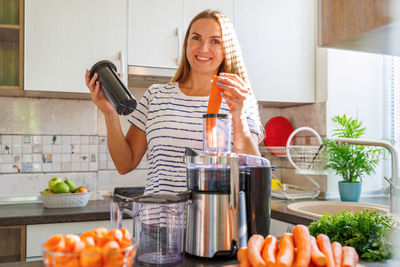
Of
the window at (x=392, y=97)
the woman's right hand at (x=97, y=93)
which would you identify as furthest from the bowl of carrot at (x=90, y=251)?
the window at (x=392, y=97)

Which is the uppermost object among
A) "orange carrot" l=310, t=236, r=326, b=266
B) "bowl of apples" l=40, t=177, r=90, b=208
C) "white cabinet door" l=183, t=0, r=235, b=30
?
"white cabinet door" l=183, t=0, r=235, b=30

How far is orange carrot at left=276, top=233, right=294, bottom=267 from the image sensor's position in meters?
0.73

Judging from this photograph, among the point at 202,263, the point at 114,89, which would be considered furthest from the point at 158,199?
the point at 114,89

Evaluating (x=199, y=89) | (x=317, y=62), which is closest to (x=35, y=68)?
(x=199, y=89)

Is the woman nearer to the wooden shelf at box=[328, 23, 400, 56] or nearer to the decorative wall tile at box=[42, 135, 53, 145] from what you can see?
the wooden shelf at box=[328, 23, 400, 56]

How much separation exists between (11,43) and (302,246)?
6.26 ft

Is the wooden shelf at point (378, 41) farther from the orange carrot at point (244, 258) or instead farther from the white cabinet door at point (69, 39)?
the white cabinet door at point (69, 39)

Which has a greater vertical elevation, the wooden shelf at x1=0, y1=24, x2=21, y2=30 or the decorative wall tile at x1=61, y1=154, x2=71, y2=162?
the wooden shelf at x1=0, y1=24, x2=21, y2=30

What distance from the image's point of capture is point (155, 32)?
2186 mm

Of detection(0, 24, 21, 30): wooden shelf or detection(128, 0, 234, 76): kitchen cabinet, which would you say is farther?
detection(128, 0, 234, 76): kitchen cabinet

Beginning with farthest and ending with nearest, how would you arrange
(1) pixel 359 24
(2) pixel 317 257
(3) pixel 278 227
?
(3) pixel 278 227, (2) pixel 317 257, (1) pixel 359 24

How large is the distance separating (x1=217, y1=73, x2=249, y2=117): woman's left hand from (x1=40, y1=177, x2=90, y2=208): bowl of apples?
1166 mm

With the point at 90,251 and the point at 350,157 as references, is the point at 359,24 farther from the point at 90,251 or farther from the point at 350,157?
the point at 350,157

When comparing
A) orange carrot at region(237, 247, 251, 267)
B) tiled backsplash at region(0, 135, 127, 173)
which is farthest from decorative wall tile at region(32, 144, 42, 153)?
orange carrot at region(237, 247, 251, 267)
